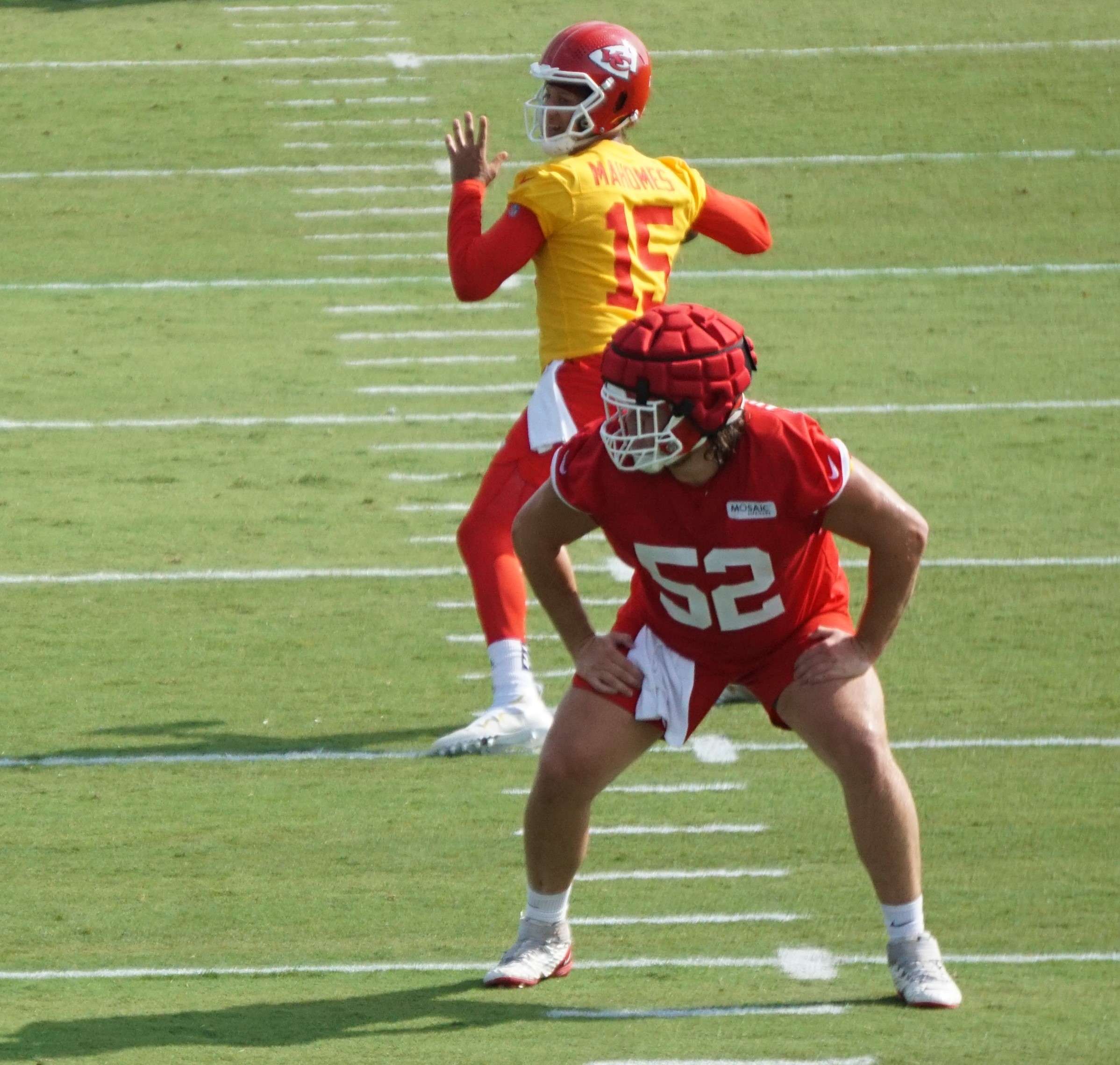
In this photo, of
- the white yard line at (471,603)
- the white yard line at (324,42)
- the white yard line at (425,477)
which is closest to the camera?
the white yard line at (471,603)

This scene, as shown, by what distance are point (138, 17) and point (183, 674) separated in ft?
33.8

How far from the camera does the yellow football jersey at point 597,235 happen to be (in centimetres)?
611

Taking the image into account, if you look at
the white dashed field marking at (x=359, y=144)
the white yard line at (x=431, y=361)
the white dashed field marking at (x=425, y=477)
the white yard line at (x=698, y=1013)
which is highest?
the white yard line at (x=698, y=1013)

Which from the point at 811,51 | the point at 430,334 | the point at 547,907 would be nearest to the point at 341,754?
the point at 547,907

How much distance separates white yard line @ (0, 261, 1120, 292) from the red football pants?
565 centimetres

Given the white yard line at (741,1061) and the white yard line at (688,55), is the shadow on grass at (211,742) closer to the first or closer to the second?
the white yard line at (741,1061)

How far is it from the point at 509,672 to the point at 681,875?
1.12 metres

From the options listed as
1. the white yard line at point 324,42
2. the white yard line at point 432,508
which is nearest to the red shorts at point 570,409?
the white yard line at point 432,508

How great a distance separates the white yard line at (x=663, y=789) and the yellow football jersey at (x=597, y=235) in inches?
49.8

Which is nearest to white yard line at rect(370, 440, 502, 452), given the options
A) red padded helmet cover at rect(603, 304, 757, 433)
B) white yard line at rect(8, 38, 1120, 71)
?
red padded helmet cover at rect(603, 304, 757, 433)

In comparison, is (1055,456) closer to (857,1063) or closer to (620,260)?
(620,260)

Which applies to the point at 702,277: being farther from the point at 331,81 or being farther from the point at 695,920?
the point at 695,920

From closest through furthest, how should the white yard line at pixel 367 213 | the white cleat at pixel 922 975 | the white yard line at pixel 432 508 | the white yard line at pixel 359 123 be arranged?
1. the white cleat at pixel 922 975
2. the white yard line at pixel 432 508
3. the white yard line at pixel 367 213
4. the white yard line at pixel 359 123

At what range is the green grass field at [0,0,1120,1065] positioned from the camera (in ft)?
15.2
